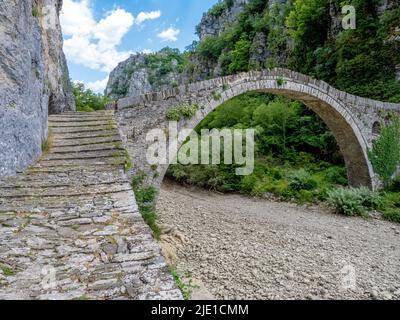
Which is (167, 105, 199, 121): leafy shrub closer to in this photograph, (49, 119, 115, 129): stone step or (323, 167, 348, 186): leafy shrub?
(49, 119, 115, 129): stone step

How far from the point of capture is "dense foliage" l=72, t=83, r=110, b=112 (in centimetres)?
930

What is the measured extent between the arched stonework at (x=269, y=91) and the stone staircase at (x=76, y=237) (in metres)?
2.58

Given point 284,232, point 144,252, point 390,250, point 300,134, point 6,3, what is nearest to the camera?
point 144,252

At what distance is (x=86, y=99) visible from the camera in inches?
381

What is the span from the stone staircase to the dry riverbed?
2.26 metres

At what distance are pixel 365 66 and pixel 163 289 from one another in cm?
1707

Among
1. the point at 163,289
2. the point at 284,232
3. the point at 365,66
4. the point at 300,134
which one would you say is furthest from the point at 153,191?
the point at 365,66

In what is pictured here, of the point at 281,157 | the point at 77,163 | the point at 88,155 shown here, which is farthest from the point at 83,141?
the point at 281,157

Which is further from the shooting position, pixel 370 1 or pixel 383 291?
pixel 370 1

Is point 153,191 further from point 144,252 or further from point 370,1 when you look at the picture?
point 370,1

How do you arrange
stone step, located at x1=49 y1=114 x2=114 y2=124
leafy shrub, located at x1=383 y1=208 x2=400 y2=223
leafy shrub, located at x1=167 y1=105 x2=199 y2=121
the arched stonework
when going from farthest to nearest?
leafy shrub, located at x1=383 y1=208 x2=400 y2=223 < leafy shrub, located at x1=167 y1=105 x2=199 y2=121 < the arched stonework < stone step, located at x1=49 y1=114 x2=114 y2=124

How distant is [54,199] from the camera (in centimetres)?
280

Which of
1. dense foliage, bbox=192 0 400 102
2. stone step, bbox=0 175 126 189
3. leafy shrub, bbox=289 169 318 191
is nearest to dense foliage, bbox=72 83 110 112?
stone step, bbox=0 175 126 189

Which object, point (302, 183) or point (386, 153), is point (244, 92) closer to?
point (302, 183)
